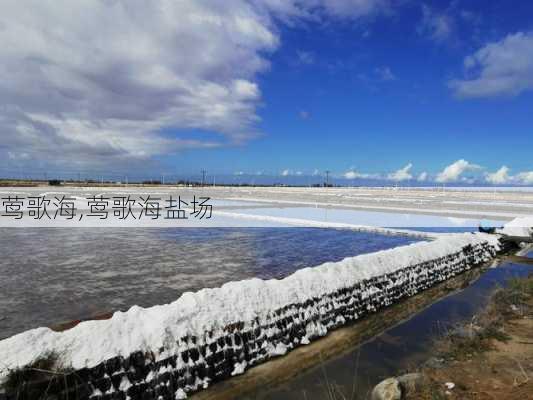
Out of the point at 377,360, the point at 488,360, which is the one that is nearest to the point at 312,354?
the point at 377,360

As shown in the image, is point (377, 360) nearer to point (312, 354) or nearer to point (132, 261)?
point (312, 354)

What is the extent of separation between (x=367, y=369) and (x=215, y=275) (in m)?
3.80

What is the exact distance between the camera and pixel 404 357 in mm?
4883

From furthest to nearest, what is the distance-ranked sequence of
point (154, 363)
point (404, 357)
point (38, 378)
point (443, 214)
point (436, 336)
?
point (443, 214) < point (436, 336) < point (404, 357) < point (154, 363) < point (38, 378)

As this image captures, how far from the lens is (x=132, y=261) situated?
8.62 metres

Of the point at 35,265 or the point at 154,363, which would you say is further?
the point at 35,265

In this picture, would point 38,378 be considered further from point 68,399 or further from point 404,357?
point 404,357

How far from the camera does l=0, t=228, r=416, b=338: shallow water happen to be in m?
5.76

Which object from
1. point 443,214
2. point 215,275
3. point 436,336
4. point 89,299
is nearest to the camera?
point 436,336

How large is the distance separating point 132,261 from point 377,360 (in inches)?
234

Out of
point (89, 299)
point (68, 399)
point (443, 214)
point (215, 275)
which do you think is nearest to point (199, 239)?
point (215, 275)

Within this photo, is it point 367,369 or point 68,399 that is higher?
point 68,399

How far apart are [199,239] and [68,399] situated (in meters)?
8.75

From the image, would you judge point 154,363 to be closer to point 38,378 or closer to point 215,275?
point 38,378
